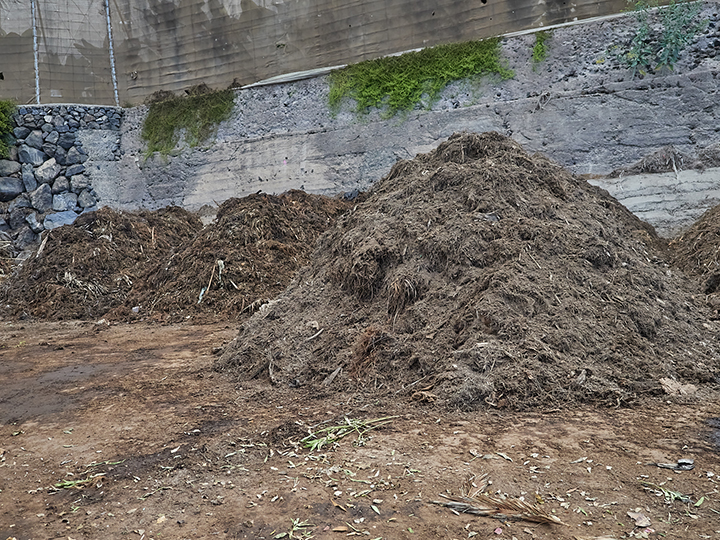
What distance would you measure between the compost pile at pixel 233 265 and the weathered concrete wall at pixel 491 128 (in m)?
2.69

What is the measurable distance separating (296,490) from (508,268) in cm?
250

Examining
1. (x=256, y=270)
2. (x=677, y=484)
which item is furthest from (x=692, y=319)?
(x=256, y=270)

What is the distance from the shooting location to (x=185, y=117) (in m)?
14.0

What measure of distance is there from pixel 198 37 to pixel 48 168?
5.32 m

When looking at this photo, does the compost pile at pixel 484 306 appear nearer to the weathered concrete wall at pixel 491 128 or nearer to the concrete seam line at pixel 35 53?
the weathered concrete wall at pixel 491 128

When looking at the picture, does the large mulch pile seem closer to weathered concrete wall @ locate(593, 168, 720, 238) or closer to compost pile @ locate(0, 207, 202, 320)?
compost pile @ locate(0, 207, 202, 320)

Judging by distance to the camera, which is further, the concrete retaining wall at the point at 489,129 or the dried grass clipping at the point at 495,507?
the concrete retaining wall at the point at 489,129

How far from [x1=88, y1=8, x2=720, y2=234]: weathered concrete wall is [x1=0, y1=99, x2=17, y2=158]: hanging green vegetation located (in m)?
2.19

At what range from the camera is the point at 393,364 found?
156 inches

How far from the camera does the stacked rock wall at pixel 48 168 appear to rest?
13867 millimetres

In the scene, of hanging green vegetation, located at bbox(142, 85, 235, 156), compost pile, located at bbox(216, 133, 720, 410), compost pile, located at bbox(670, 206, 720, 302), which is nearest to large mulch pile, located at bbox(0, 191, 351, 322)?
compost pile, located at bbox(216, 133, 720, 410)

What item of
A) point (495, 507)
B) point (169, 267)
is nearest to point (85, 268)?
point (169, 267)

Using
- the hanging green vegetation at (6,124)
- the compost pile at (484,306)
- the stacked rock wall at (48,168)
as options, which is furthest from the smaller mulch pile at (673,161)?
the hanging green vegetation at (6,124)

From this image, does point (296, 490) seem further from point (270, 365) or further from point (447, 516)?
point (270, 365)
